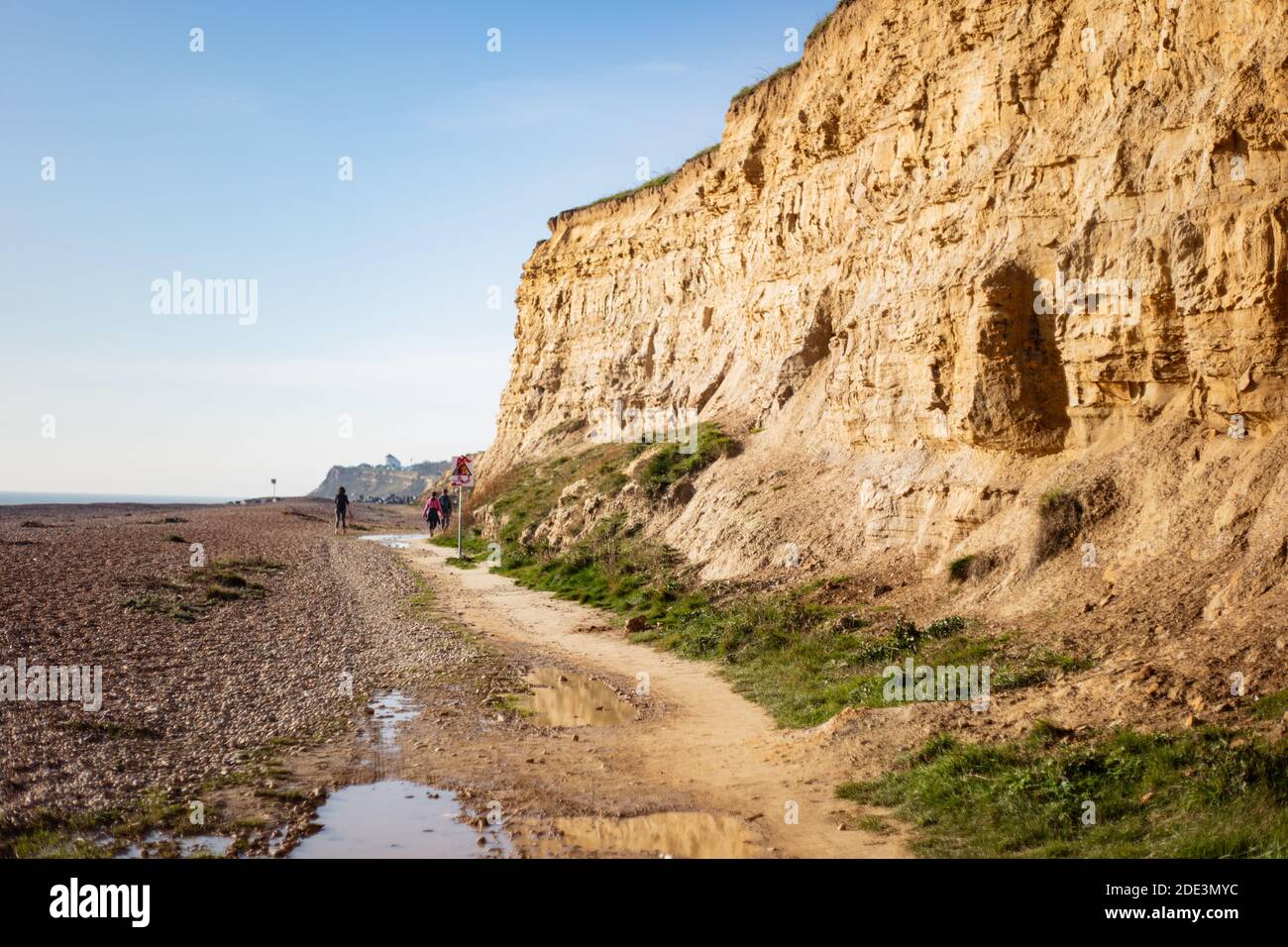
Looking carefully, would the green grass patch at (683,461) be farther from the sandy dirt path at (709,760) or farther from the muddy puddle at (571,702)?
the muddy puddle at (571,702)

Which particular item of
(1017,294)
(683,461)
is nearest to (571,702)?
(1017,294)

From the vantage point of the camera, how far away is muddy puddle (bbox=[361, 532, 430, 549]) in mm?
37787

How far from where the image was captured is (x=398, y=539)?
42062 millimetres

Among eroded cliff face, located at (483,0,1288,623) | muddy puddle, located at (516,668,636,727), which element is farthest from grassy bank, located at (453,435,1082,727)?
muddy puddle, located at (516,668,636,727)

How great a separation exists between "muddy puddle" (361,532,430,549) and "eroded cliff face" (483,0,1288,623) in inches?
613

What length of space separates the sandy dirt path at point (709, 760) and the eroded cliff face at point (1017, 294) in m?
4.32

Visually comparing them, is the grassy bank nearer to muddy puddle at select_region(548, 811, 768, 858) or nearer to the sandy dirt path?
the sandy dirt path

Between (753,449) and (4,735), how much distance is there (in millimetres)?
17672

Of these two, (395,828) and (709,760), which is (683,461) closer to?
(709,760)

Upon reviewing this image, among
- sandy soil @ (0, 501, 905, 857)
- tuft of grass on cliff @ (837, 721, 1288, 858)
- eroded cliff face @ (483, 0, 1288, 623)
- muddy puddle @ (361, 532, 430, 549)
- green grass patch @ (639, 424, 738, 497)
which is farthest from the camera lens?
muddy puddle @ (361, 532, 430, 549)

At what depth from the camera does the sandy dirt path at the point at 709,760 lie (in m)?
7.85

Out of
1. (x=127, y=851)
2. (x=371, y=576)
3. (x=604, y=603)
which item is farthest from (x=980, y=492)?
(x=371, y=576)

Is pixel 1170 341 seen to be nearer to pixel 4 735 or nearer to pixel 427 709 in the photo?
pixel 427 709

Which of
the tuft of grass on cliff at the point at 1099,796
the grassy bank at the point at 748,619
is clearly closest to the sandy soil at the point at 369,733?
the tuft of grass on cliff at the point at 1099,796
